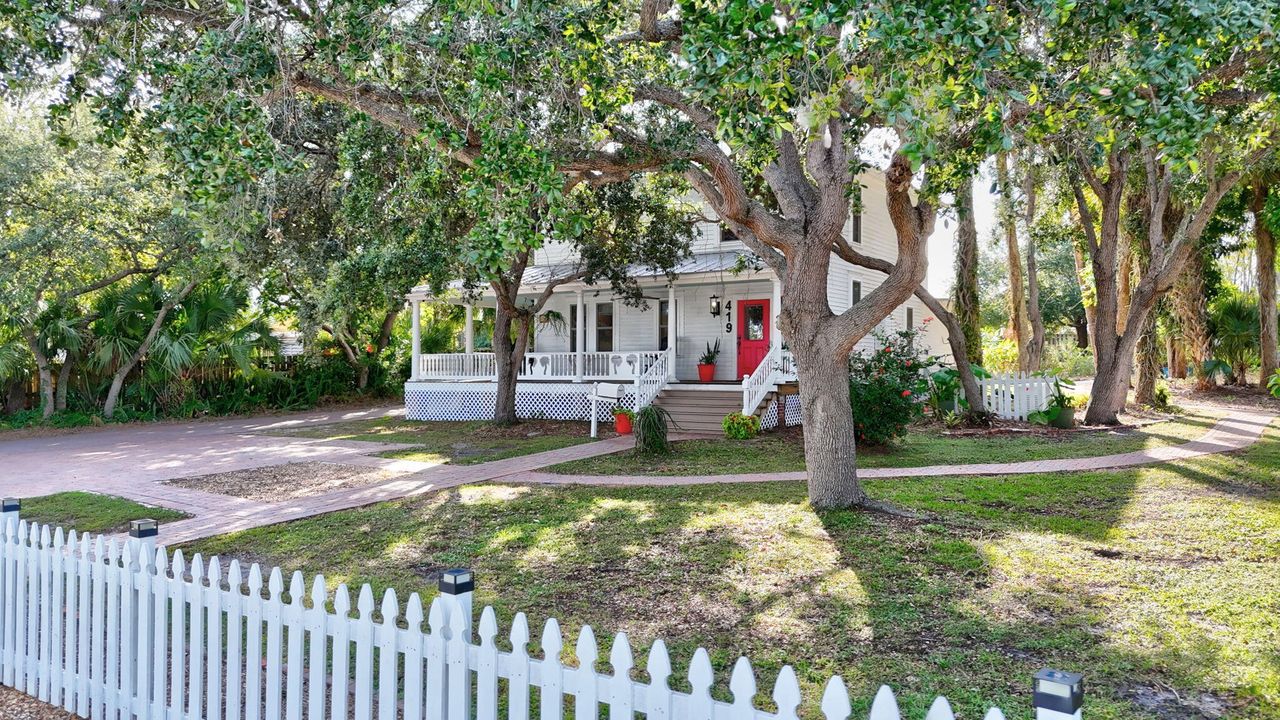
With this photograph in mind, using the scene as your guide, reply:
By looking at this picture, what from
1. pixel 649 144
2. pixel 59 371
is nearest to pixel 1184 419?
pixel 649 144

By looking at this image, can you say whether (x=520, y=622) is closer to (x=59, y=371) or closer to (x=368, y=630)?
(x=368, y=630)

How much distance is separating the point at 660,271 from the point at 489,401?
19.3 feet

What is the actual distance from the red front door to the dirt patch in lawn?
1084 cm

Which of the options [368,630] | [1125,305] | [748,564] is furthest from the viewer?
[1125,305]

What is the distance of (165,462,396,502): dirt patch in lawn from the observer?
10.3m

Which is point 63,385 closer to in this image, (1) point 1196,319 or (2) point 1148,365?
(2) point 1148,365

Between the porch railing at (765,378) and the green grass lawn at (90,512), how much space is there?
10965 mm

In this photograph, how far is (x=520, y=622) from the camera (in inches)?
105

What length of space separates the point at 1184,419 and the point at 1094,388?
2250mm

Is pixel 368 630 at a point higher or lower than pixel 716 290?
lower

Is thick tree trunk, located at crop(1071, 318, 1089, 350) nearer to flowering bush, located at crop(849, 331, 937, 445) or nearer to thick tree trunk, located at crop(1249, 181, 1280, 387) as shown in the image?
thick tree trunk, located at crop(1249, 181, 1280, 387)

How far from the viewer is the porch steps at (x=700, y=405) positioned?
56.5 feet

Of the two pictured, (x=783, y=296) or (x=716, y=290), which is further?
(x=716, y=290)

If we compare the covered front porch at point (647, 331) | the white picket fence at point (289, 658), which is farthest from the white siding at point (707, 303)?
the white picket fence at point (289, 658)
